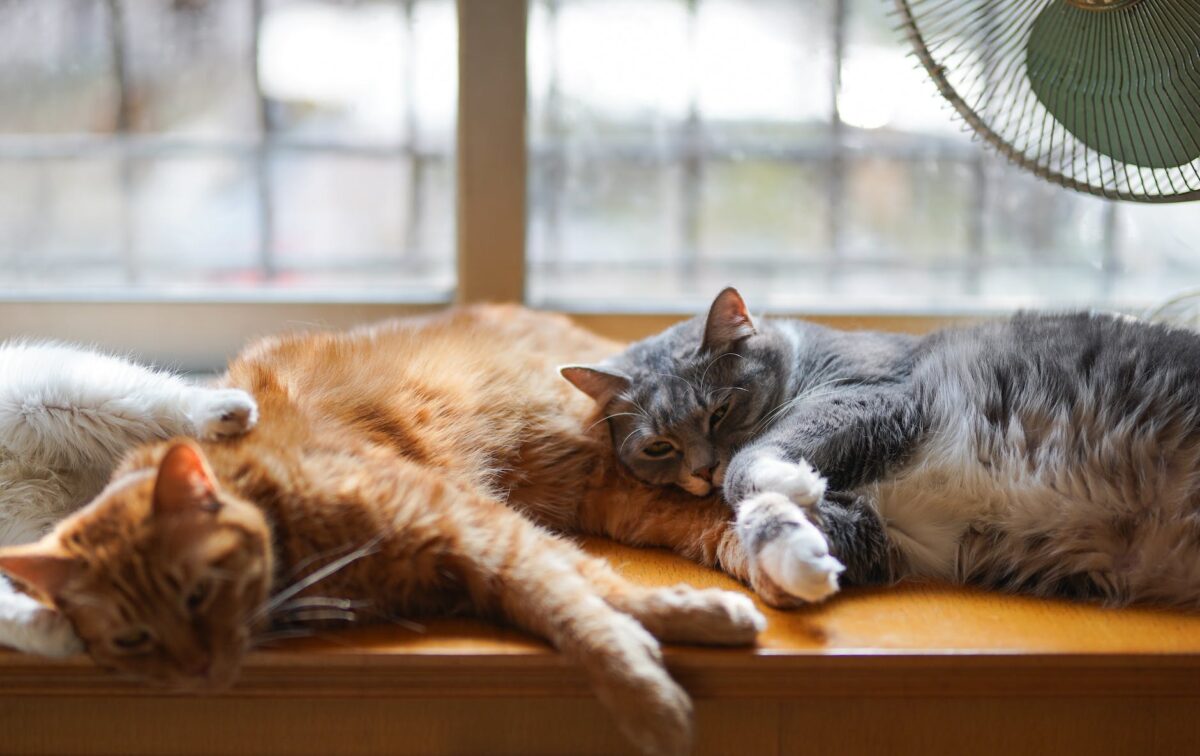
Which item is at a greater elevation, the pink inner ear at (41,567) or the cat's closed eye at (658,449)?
the cat's closed eye at (658,449)

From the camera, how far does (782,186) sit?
2.33 meters

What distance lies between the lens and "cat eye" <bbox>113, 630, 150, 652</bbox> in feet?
4.03

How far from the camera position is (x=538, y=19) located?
86.9 inches

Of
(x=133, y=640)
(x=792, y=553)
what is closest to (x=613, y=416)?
(x=792, y=553)

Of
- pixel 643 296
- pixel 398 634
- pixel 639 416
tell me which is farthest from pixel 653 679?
pixel 643 296

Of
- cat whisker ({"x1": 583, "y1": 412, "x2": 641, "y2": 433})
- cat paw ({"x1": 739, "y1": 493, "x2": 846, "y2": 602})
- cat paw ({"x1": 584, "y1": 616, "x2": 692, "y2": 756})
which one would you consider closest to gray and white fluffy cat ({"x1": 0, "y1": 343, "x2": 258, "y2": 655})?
cat whisker ({"x1": 583, "y1": 412, "x2": 641, "y2": 433})

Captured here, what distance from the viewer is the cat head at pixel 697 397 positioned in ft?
5.86

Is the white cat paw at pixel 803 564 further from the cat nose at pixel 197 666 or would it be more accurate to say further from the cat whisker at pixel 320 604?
the cat nose at pixel 197 666

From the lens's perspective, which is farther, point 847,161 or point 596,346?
point 847,161

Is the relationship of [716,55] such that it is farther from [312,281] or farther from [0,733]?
[0,733]

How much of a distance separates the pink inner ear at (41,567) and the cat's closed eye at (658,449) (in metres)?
0.95

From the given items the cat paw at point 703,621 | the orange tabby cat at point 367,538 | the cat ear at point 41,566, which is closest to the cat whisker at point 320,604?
the orange tabby cat at point 367,538

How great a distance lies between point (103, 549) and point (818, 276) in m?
1.70

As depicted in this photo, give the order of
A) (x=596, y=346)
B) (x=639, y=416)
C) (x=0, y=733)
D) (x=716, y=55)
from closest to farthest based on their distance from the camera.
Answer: (x=0, y=733) < (x=639, y=416) < (x=596, y=346) < (x=716, y=55)
